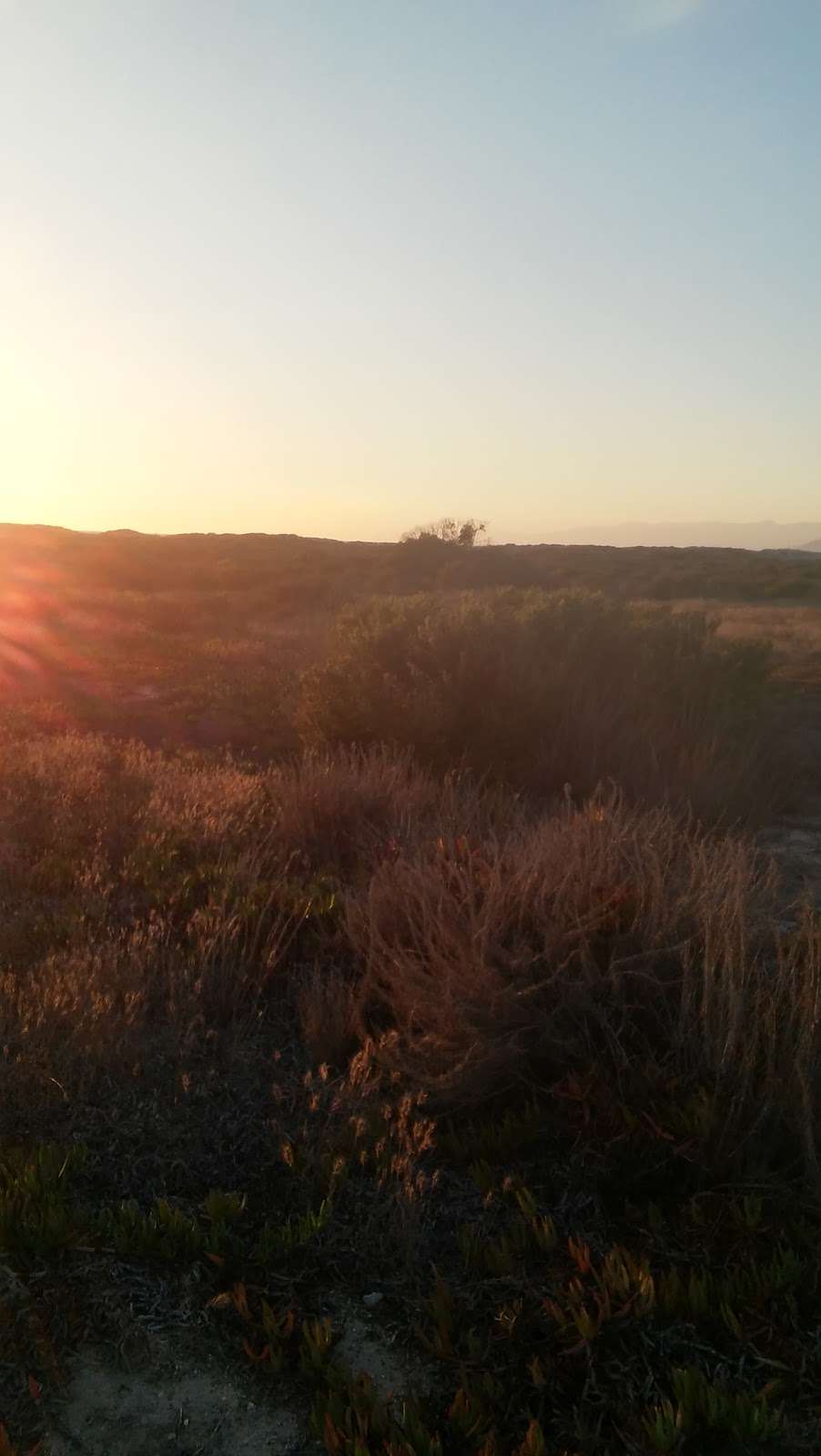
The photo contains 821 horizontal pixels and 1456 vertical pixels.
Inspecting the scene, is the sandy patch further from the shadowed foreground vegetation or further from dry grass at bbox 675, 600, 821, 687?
dry grass at bbox 675, 600, 821, 687

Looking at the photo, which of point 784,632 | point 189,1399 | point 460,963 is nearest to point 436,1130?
point 460,963

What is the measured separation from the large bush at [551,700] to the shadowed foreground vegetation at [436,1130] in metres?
3.40

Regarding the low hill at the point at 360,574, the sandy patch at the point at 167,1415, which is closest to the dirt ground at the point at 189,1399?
the sandy patch at the point at 167,1415

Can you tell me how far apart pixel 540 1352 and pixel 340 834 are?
428cm

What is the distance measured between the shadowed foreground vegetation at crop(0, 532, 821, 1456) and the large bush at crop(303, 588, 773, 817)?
3397 mm

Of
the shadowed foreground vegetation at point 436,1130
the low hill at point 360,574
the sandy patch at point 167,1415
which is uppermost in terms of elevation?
the low hill at point 360,574

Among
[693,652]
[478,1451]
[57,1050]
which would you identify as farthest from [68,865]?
[693,652]

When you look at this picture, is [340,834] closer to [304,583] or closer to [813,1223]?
[813,1223]

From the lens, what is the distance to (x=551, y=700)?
1023cm

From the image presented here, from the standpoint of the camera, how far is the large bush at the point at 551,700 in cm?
940

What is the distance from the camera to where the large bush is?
9398 mm

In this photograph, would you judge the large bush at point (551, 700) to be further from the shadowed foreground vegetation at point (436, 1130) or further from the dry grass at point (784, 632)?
the shadowed foreground vegetation at point (436, 1130)

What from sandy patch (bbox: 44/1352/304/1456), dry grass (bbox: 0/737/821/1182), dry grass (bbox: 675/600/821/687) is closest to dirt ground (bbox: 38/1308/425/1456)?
sandy patch (bbox: 44/1352/304/1456)

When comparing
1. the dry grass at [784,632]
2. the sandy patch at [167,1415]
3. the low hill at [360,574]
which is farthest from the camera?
the low hill at [360,574]
